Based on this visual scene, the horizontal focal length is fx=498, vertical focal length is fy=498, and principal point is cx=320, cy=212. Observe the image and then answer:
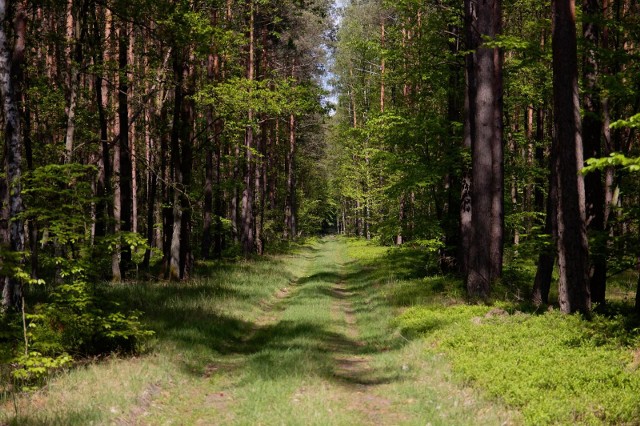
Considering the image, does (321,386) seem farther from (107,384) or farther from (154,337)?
(154,337)

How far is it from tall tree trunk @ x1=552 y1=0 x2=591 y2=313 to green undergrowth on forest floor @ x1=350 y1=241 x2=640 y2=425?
2.12 ft

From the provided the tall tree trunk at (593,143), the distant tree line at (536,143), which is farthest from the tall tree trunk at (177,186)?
the tall tree trunk at (593,143)

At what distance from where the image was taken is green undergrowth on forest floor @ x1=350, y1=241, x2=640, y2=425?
5.89 meters

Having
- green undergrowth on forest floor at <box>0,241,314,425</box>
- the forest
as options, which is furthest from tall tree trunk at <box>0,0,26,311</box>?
green undergrowth on forest floor at <box>0,241,314,425</box>

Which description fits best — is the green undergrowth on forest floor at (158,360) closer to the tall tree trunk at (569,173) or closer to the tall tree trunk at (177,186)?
the tall tree trunk at (177,186)

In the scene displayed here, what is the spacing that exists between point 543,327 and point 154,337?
23.9ft

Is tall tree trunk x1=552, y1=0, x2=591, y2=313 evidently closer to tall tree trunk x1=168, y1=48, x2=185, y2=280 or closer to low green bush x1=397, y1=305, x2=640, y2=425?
low green bush x1=397, y1=305, x2=640, y2=425

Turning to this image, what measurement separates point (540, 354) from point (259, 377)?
444 cm

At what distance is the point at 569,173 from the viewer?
1004cm

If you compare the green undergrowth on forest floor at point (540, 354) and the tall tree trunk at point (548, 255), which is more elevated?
the tall tree trunk at point (548, 255)

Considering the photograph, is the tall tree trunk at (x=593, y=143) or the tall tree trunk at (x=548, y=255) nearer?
the tall tree trunk at (x=548, y=255)

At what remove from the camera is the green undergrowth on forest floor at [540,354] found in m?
5.89

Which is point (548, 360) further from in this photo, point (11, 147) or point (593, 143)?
point (11, 147)

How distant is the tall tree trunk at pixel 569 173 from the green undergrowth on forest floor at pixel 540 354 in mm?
646
